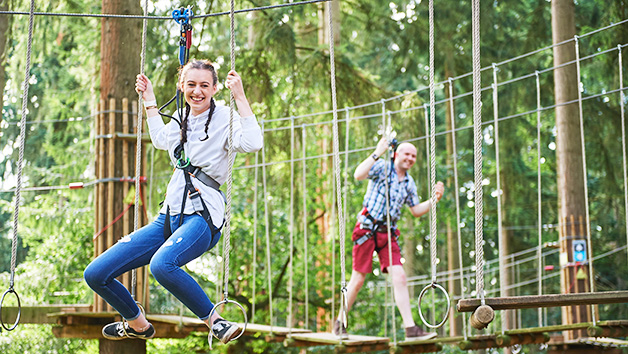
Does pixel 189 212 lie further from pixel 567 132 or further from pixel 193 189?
pixel 567 132

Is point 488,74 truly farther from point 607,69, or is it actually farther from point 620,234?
point 620,234

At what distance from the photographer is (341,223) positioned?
9.67 feet

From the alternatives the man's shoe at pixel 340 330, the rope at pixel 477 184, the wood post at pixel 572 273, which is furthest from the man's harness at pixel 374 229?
the wood post at pixel 572 273

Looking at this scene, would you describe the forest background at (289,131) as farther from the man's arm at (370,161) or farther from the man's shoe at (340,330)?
the man's arm at (370,161)

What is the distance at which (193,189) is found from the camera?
8.98 ft

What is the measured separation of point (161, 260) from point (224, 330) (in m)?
0.33

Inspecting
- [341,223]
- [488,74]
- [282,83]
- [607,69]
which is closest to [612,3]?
[607,69]

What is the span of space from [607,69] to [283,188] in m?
3.90

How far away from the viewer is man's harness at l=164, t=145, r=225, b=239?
2.73 metres

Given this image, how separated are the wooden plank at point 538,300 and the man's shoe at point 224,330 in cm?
76

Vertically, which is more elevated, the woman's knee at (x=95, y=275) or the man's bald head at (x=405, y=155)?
the man's bald head at (x=405, y=155)

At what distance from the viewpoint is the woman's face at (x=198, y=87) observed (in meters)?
2.83

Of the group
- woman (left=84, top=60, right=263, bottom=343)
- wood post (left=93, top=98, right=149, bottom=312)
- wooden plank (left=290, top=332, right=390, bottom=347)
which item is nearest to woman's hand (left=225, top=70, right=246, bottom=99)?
woman (left=84, top=60, right=263, bottom=343)

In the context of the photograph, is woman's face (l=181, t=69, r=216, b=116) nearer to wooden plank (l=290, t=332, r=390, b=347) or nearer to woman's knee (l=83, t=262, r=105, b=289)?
woman's knee (l=83, t=262, r=105, b=289)
